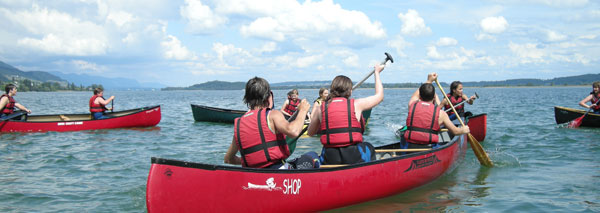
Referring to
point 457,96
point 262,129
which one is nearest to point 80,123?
point 457,96

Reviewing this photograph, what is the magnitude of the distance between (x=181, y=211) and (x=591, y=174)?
7.87m

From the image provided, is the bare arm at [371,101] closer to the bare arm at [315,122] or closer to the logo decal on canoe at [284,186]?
the bare arm at [315,122]

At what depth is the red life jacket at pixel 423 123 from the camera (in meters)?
7.20

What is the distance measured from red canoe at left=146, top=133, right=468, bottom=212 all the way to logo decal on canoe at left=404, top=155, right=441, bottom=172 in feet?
1.76

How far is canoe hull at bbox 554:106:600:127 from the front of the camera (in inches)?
573

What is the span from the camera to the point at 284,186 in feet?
17.5

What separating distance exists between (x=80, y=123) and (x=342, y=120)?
44.0 feet

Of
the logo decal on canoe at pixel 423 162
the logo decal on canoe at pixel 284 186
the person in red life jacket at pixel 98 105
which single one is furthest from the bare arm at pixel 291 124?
the person in red life jacket at pixel 98 105

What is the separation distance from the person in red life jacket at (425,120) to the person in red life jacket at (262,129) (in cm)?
296

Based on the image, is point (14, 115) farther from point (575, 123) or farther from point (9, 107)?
point (575, 123)

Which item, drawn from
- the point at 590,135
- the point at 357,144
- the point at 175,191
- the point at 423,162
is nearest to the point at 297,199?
the point at 357,144

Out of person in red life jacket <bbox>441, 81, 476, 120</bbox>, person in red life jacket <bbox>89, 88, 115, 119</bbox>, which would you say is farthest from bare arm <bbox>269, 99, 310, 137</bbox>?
person in red life jacket <bbox>89, 88, 115, 119</bbox>

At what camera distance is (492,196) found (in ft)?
24.3

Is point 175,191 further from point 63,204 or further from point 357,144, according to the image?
point 63,204
